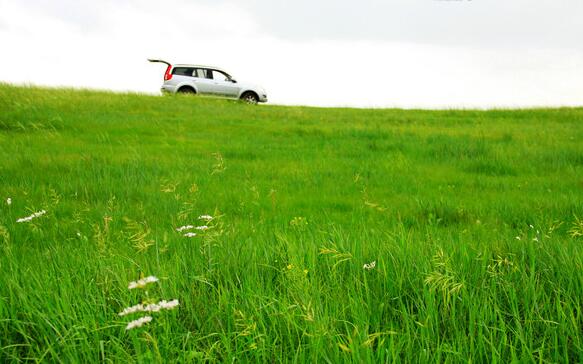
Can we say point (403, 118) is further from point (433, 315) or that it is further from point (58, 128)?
point (433, 315)

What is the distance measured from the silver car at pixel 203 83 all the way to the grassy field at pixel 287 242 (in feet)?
36.8

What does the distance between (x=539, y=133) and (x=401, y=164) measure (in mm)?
7691

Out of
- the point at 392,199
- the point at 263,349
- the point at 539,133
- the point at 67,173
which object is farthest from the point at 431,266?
the point at 539,133

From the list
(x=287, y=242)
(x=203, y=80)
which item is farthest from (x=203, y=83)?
(x=287, y=242)

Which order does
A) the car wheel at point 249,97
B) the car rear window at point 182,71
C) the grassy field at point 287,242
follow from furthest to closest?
the car wheel at point 249,97 → the car rear window at point 182,71 → the grassy field at point 287,242

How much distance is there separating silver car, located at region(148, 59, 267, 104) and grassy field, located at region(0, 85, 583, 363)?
36.8 feet

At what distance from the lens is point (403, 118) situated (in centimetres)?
1961

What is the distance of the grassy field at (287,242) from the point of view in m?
2.18

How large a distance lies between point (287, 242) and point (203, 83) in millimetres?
25267

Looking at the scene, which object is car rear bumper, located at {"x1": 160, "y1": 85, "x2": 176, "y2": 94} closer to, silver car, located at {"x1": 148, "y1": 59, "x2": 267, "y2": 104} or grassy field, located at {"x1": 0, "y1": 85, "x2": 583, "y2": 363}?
silver car, located at {"x1": 148, "y1": 59, "x2": 267, "y2": 104}

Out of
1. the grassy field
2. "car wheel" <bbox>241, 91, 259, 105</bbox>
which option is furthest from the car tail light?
the grassy field

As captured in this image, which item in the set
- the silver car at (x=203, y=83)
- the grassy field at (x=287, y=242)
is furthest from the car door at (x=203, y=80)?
the grassy field at (x=287, y=242)

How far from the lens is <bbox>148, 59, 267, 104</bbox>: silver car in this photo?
2680 cm

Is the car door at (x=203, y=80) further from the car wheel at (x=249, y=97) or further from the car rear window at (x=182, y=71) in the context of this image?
the car wheel at (x=249, y=97)
